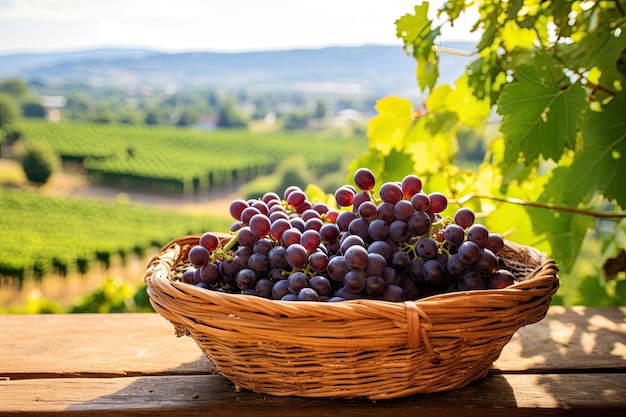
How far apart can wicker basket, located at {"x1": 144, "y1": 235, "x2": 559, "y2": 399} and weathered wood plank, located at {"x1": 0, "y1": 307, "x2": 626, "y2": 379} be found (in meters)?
0.14

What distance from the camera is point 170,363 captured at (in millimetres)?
874

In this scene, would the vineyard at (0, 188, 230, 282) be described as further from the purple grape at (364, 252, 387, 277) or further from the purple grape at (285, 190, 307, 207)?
the purple grape at (364, 252, 387, 277)

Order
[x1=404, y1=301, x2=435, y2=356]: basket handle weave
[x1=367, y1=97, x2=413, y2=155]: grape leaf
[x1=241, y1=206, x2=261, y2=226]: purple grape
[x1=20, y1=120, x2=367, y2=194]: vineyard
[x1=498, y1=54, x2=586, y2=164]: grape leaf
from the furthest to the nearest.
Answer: [x1=20, y1=120, x2=367, y2=194]: vineyard < [x1=367, y1=97, x2=413, y2=155]: grape leaf < [x1=498, y1=54, x2=586, y2=164]: grape leaf < [x1=241, y1=206, x2=261, y2=226]: purple grape < [x1=404, y1=301, x2=435, y2=356]: basket handle weave

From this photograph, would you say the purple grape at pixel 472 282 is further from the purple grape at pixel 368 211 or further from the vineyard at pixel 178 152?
the vineyard at pixel 178 152

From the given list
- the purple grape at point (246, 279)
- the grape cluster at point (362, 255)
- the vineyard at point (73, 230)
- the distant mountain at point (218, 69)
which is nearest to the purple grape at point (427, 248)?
the grape cluster at point (362, 255)

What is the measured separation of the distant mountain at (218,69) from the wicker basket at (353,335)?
109 ft

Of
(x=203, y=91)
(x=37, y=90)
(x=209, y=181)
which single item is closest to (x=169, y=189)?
(x=209, y=181)

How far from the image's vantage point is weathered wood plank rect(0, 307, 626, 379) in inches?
33.7

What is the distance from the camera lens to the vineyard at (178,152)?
32.1 m

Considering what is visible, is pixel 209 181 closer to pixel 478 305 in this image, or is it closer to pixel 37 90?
pixel 37 90

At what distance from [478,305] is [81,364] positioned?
0.56 m

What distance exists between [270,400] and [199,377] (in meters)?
0.13

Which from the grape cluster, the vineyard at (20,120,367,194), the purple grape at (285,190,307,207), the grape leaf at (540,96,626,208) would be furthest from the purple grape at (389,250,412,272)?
→ the vineyard at (20,120,367,194)

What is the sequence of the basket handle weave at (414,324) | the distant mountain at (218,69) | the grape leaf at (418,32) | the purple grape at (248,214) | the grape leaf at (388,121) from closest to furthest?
the basket handle weave at (414,324) < the purple grape at (248,214) < the grape leaf at (418,32) < the grape leaf at (388,121) < the distant mountain at (218,69)
